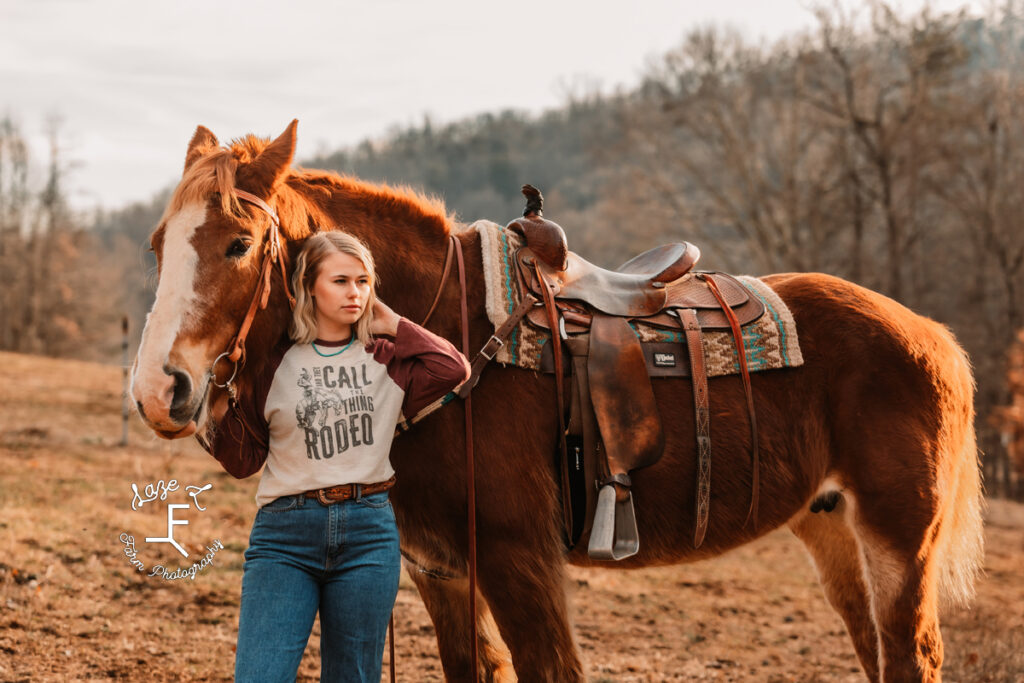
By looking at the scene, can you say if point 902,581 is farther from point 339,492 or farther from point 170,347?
point 170,347

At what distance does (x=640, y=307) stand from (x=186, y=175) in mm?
1654

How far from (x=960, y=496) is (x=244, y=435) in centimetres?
302

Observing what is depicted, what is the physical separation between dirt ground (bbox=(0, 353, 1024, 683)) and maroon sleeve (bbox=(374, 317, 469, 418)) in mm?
874

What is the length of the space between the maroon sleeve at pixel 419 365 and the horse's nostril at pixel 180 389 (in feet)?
1.70

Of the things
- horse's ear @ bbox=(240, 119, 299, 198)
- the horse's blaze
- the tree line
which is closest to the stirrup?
the horse's blaze

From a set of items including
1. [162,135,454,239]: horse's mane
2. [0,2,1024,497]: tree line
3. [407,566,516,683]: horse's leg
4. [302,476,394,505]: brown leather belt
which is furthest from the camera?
[0,2,1024,497]: tree line

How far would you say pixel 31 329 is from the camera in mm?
30969

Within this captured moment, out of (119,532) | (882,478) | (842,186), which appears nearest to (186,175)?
(882,478)

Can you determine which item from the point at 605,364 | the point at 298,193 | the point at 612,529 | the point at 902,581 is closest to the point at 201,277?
the point at 298,193

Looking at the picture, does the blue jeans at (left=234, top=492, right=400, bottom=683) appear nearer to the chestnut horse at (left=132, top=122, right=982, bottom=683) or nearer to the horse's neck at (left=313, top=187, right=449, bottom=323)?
the chestnut horse at (left=132, top=122, right=982, bottom=683)

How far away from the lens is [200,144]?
2623 mm

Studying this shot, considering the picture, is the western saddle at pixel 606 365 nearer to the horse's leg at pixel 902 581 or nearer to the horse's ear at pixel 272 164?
the horse's leg at pixel 902 581

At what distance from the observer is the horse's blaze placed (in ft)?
6.66

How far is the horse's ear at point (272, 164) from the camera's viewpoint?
7.72 ft
